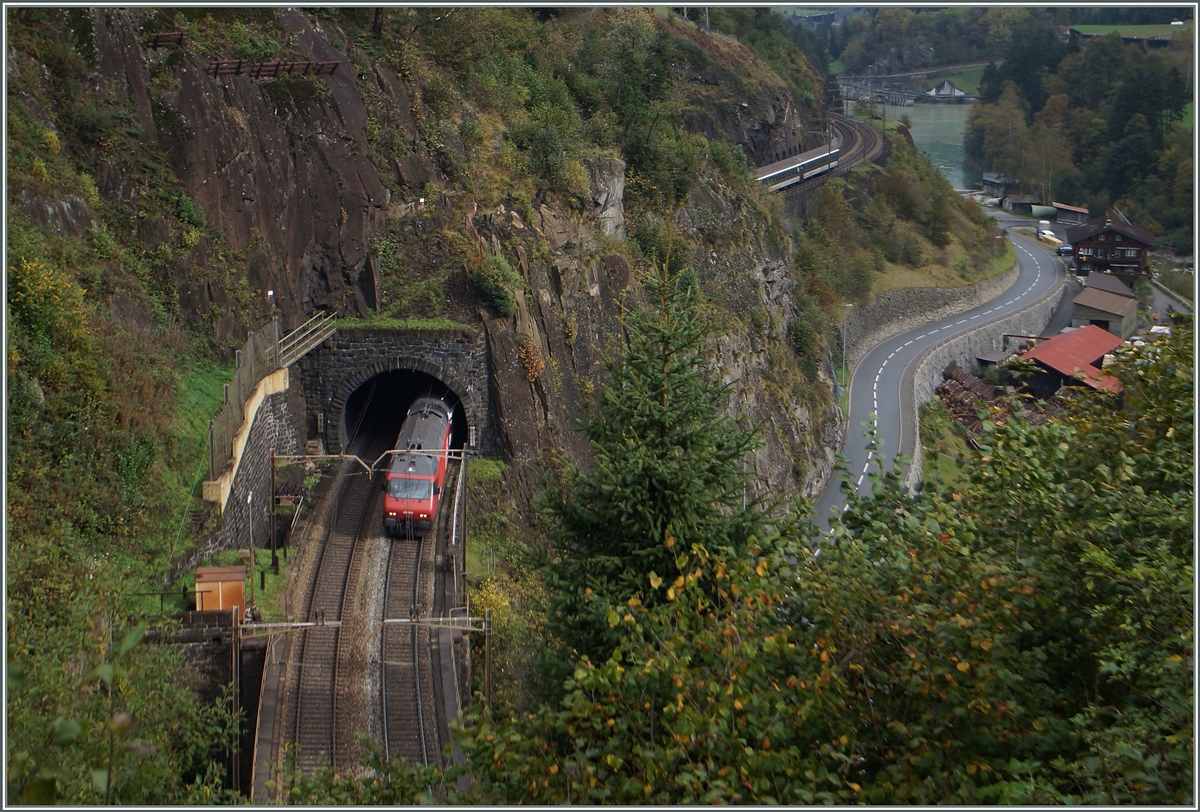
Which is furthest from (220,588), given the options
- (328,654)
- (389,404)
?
(389,404)

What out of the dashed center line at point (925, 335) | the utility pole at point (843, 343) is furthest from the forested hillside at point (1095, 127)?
the utility pole at point (843, 343)

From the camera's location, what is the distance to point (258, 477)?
2281 centimetres

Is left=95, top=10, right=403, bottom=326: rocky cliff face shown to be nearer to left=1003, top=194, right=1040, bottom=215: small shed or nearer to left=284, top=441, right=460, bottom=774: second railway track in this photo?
left=284, top=441, right=460, bottom=774: second railway track

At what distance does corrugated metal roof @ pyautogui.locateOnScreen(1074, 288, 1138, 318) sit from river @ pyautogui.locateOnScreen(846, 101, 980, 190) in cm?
4192

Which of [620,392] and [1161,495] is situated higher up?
[620,392]

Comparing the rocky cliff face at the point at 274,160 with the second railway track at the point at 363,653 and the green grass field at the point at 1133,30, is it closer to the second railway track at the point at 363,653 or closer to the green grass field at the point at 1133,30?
the second railway track at the point at 363,653

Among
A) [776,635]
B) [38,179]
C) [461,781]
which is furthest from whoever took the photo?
[38,179]

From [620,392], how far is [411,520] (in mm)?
9563

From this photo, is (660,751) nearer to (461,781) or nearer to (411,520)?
(461,781)

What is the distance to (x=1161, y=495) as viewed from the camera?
11289mm

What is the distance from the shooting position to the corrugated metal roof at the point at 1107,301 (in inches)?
2672

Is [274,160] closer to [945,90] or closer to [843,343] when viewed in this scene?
[843,343]

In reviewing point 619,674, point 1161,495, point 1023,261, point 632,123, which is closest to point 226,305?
point 619,674

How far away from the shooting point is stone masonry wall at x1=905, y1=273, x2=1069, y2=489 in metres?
53.9
